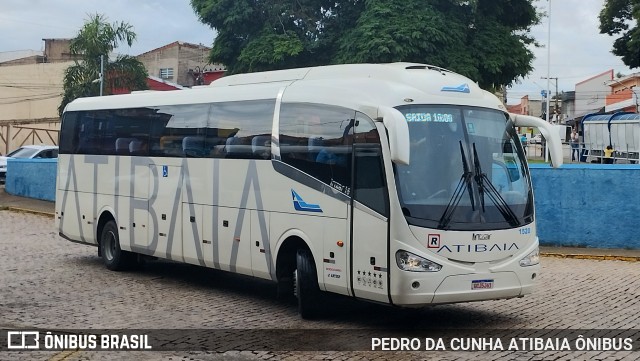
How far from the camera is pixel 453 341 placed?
9.88 meters

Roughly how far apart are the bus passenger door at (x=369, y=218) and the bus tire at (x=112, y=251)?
22.5ft

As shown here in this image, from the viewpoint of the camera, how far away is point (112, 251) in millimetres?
16359

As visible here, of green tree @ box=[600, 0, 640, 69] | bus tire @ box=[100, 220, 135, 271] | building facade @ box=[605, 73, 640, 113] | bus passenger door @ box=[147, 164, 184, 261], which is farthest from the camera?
building facade @ box=[605, 73, 640, 113]

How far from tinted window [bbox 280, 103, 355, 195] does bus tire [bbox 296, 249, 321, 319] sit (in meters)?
1.16

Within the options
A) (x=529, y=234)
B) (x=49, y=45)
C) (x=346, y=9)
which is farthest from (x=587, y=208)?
(x=49, y=45)

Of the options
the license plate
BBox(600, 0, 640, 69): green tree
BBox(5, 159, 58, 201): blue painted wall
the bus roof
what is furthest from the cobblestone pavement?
BBox(600, 0, 640, 69): green tree

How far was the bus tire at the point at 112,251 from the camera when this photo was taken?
632 inches

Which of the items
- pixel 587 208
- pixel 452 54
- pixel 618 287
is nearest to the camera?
pixel 618 287

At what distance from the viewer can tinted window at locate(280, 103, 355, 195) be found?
10.8 m

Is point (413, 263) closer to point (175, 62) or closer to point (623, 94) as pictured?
point (175, 62)

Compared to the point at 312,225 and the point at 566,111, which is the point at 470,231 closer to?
the point at 312,225

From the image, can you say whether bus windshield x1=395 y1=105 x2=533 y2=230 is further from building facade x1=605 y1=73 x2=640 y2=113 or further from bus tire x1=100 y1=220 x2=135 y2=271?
building facade x1=605 y1=73 x2=640 y2=113

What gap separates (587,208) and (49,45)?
65.7 meters

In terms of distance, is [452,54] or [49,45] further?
[49,45]
